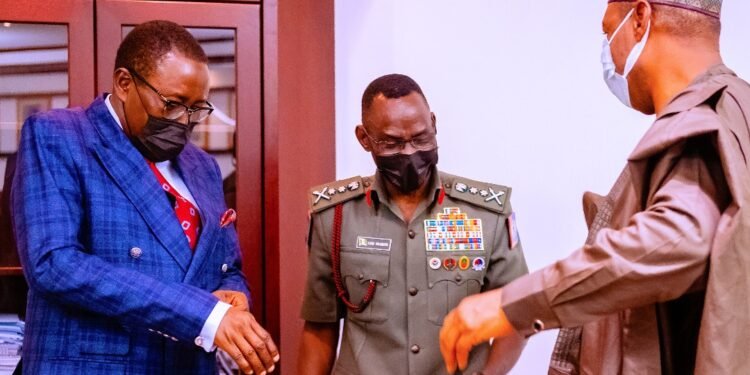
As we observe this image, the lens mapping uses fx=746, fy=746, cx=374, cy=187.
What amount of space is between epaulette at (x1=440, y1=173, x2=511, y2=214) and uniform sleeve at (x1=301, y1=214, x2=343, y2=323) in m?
0.32

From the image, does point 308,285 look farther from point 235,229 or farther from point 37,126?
point 37,126

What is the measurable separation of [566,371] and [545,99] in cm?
121

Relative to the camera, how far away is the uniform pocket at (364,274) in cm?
170

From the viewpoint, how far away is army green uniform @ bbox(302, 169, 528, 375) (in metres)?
1.67

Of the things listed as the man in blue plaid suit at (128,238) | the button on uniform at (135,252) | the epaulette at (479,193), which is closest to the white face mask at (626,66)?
the epaulette at (479,193)

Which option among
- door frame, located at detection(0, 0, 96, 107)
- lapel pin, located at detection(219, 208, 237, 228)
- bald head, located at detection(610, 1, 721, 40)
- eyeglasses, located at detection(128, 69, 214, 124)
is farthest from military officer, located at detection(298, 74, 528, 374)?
door frame, located at detection(0, 0, 96, 107)

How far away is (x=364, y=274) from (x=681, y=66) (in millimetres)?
810

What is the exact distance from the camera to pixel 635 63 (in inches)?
52.0

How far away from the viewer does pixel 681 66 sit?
128cm

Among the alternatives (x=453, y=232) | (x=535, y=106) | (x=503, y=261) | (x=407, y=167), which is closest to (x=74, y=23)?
(x=407, y=167)

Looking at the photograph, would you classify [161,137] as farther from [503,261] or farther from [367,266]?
[503,261]

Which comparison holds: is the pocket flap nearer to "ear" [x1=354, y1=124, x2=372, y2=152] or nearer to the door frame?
"ear" [x1=354, y1=124, x2=372, y2=152]

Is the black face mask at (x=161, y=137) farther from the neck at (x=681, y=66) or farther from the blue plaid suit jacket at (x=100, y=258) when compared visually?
the neck at (x=681, y=66)

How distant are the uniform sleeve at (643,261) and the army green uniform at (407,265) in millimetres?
516
